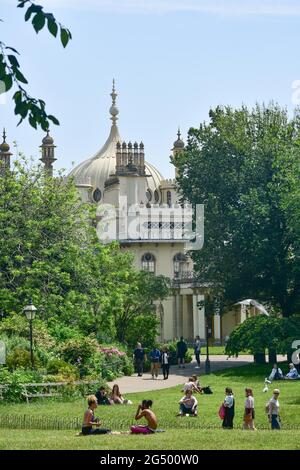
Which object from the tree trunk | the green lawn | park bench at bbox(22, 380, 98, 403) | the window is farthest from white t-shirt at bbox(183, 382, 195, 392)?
the window

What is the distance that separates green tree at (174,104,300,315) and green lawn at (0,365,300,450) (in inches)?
439

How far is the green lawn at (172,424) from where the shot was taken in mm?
23672

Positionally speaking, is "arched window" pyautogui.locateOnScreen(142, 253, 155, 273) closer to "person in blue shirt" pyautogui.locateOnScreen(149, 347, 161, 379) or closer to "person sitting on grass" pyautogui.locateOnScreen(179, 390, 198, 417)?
"person in blue shirt" pyautogui.locateOnScreen(149, 347, 161, 379)

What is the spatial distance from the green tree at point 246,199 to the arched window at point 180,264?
3310cm

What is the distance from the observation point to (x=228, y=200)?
61219mm

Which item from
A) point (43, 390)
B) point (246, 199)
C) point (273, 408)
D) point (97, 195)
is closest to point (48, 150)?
point (97, 195)

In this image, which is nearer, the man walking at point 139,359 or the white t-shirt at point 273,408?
the white t-shirt at point 273,408

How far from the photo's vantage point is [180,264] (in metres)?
97.0

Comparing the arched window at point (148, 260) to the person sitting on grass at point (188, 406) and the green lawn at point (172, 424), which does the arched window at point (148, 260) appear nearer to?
the green lawn at point (172, 424)

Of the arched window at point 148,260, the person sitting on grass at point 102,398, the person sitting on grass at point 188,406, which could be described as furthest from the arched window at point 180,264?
the person sitting on grass at point 188,406

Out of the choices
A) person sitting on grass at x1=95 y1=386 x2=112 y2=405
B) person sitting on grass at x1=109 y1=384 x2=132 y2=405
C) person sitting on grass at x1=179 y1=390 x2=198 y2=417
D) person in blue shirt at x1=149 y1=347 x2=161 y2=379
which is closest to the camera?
person sitting on grass at x1=179 y1=390 x2=198 y2=417

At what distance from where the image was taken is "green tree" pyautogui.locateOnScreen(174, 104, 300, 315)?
189 ft

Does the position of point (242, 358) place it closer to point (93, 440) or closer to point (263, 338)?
point (263, 338)

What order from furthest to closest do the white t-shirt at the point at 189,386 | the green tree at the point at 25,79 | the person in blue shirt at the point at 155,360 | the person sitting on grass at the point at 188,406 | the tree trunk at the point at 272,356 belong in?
the tree trunk at the point at 272,356 → the person in blue shirt at the point at 155,360 → the white t-shirt at the point at 189,386 → the person sitting on grass at the point at 188,406 → the green tree at the point at 25,79
